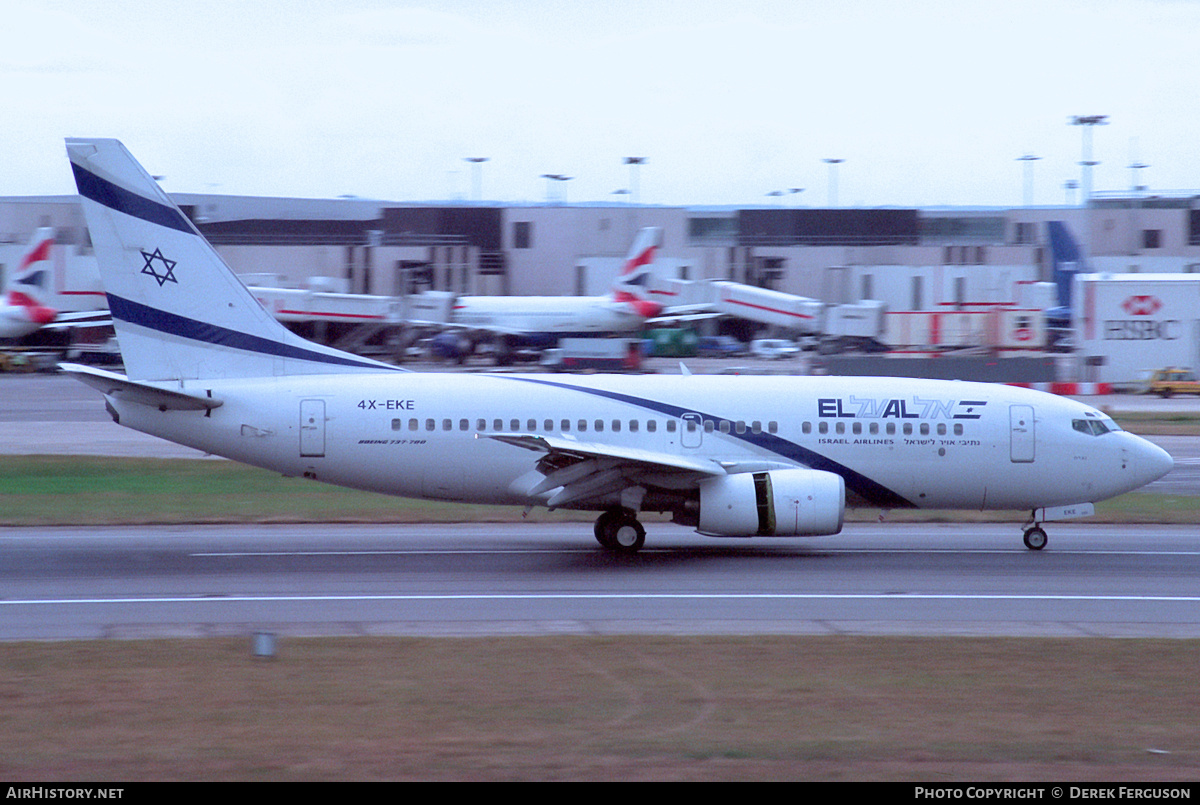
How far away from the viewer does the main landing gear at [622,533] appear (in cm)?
2155

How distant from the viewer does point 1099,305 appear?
58.6 meters

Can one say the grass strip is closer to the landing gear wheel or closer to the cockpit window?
the landing gear wheel

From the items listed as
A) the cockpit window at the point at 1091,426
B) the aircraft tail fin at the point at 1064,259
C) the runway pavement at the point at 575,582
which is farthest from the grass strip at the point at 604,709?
the aircraft tail fin at the point at 1064,259

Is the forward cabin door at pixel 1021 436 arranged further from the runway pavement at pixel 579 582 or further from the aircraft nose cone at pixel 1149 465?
the aircraft nose cone at pixel 1149 465

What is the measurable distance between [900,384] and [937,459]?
1606mm

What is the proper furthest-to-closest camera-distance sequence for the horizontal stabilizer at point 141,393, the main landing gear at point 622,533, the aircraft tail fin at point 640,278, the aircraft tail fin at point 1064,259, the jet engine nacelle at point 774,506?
the aircraft tail fin at point 1064,259 → the aircraft tail fin at point 640,278 → the main landing gear at point 622,533 → the horizontal stabilizer at point 141,393 → the jet engine nacelle at point 774,506

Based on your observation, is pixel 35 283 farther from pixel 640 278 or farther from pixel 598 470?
pixel 598 470

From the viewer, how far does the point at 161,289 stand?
2194cm

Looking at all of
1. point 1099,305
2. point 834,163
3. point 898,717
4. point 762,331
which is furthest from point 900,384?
point 834,163

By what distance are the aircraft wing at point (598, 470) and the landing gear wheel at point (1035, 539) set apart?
606 centimetres

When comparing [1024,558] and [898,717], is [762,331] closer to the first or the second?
[1024,558]

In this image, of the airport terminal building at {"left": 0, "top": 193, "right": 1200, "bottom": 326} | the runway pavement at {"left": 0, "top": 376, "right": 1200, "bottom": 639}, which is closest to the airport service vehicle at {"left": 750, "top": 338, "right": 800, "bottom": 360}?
the airport terminal building at {"left": 0, "top": 193, "right": 1200, "bottom": 326}

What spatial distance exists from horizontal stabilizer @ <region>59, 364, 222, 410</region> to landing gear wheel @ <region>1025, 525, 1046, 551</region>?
595 inches

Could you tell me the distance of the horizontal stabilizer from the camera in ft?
67.5
